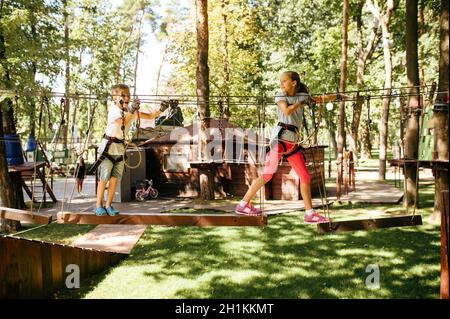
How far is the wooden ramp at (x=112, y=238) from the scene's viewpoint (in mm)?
8805

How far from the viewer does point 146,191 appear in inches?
615

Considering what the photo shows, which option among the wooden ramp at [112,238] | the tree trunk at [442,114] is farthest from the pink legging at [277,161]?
the wooden ramp at [112,238]

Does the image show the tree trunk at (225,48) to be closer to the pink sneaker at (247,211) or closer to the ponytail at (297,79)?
the pink sneaker at (247,211)

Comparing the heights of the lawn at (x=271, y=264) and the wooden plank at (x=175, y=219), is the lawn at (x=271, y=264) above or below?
below

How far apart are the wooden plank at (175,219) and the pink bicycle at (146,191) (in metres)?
9.76

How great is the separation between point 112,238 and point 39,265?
11.7 ft

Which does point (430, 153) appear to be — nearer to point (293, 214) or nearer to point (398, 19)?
point (293, 214)

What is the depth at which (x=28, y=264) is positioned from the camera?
5.80m

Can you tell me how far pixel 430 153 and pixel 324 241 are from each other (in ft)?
9.38

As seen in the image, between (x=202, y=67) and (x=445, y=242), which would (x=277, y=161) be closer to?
(x=445, y=242)

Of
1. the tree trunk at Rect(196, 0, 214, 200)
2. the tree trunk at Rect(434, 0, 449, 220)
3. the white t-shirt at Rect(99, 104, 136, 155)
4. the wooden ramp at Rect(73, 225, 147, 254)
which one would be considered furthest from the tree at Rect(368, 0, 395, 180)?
the white t-shirt at Rect(99, 104, 136, 155)
